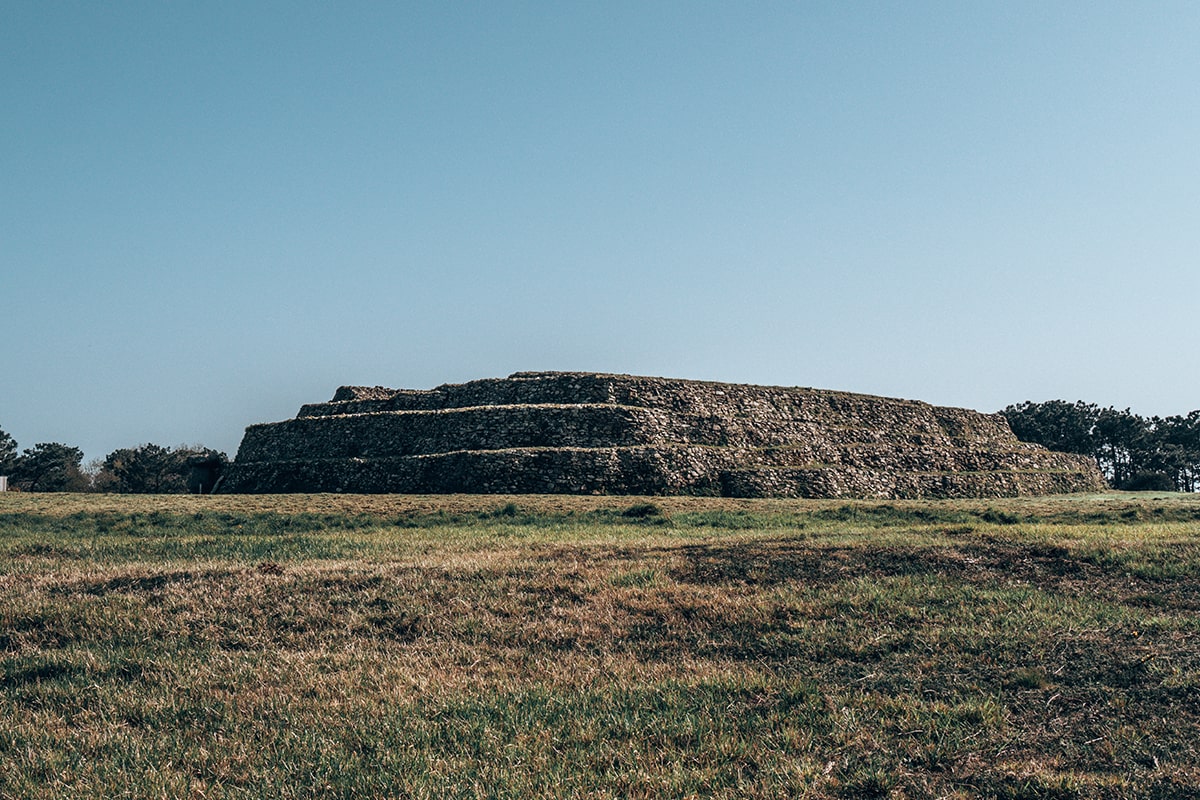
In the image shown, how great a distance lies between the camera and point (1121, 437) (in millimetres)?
78750

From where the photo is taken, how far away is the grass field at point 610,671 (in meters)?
5.78

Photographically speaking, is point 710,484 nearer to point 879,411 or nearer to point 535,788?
point 879,411

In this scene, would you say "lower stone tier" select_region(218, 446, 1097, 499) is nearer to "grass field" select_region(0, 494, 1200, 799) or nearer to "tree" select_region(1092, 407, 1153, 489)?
"grass field" select_region(0, 494, 1200, 799)

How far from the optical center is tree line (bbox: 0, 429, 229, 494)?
6862cm

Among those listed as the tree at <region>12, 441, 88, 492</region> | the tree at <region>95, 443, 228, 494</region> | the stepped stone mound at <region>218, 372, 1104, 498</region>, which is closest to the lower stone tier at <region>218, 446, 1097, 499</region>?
the stepped stone mound at <region>218, 372, 1104, 498</region>

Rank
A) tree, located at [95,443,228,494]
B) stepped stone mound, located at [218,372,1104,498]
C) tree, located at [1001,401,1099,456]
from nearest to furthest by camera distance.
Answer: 1. stepped stone mound, located at [218,372,1104,498]
2. tree, located at [95,443,228,494]
3. tree, located at [1001,401,1099,456]

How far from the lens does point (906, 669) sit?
26.7 feet

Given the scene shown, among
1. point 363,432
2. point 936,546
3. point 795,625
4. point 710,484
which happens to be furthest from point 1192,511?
point 363,432

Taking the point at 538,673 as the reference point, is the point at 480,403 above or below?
above

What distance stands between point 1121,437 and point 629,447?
61169 millimetres

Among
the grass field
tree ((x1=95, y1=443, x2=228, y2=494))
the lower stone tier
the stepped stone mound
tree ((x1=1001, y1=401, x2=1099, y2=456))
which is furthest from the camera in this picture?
tree ((x1=1001, y1=401, x2=1099, y2=456))

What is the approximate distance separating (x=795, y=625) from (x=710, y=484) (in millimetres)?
34600

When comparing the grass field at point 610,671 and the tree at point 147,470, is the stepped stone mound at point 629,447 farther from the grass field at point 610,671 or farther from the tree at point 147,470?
the grass field at point 610,671

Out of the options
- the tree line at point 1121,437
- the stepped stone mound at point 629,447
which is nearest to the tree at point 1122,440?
the tree line at point 1121,437
